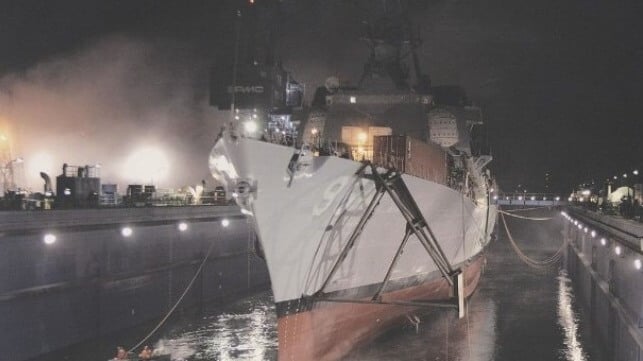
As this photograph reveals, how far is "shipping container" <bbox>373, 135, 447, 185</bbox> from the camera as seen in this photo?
2020 cm

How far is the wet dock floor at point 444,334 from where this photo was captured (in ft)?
71.2

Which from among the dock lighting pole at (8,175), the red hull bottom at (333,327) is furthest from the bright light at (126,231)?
the dock lighting pole at (8,175)

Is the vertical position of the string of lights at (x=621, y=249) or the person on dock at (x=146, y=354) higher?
the string of lights at (x=621, y=249)

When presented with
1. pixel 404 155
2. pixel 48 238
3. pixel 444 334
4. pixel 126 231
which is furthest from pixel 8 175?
pixel 444 334

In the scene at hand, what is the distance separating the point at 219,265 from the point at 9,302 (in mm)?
14738

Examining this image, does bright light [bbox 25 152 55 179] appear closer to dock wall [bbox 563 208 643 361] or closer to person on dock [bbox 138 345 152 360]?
person on dock [bbox 138 345 152 360]

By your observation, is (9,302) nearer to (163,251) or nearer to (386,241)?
(163,251)

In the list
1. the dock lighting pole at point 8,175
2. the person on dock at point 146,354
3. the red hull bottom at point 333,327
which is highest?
the dock lighting pole at point 8,175

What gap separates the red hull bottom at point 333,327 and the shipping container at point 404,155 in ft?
15.3

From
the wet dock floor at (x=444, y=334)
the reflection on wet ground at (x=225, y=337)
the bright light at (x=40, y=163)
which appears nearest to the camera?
the reflection on wet ground at (x=225, y=337)

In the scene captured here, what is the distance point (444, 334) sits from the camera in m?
24.8

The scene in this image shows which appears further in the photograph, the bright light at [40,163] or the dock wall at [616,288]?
the bright light at [40,163]

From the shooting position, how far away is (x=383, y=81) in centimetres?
3181

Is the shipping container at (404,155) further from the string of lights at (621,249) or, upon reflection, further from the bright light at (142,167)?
the bright light at (142,167)
